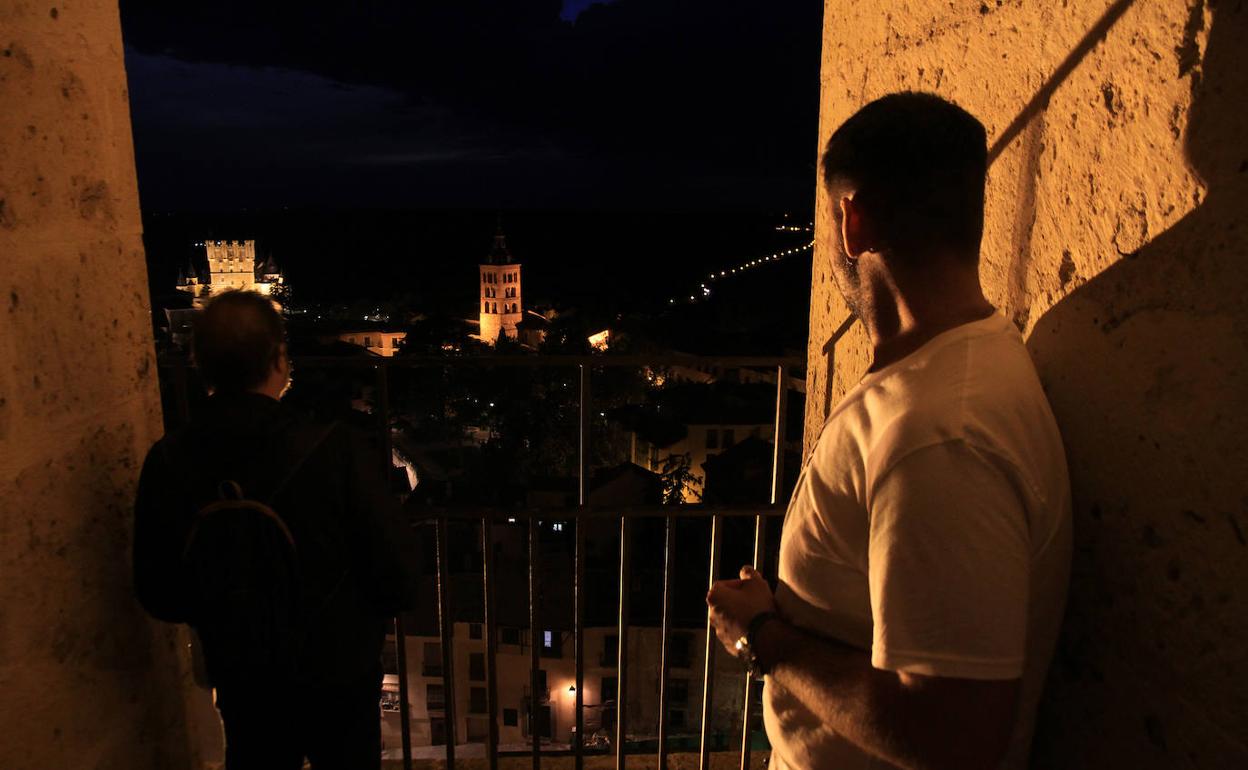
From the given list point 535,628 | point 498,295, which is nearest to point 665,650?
point 535,628

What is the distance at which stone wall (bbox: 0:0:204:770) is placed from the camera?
1.56 metres

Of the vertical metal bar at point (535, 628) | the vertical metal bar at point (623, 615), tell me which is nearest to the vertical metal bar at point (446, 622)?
the vertical metal bar at point (535, 628)

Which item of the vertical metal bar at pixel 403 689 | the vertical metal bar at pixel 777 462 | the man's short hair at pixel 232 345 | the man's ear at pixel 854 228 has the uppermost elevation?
Result: the man's ear at pixel 854 228

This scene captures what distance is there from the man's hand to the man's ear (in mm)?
518

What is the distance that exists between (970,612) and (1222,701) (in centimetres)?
34

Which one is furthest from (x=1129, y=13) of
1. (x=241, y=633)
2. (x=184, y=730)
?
(x=184, y=730)

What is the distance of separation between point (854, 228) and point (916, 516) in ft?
1.31

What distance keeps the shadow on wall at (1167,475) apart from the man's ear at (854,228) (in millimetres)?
361

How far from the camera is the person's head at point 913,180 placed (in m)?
1.04

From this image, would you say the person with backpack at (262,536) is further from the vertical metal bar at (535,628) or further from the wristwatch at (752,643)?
the wristwatch at (752,643)

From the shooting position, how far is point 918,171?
3.41 ft

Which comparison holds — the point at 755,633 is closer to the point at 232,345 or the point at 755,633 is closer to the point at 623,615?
the point at 232,345

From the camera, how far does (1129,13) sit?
3.64ft

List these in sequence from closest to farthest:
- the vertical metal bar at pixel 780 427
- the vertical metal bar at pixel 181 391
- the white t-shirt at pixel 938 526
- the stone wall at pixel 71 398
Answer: the white t-shirt at pixel 938 526 < the stone wall at pixel 71 398 < the vertical metal bar at pixel 181 391 < the vertical metal bar at pixel 780 427
